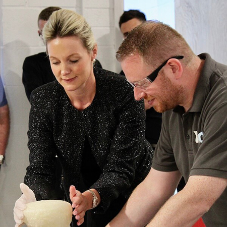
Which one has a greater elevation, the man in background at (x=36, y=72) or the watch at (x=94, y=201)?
the watch at (x=94, y=201)

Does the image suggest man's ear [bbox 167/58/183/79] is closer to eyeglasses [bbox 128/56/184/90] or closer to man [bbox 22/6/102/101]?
eyeglasses [bbox 128/56/184/90]

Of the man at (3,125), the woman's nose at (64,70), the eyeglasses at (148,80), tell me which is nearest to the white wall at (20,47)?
the man at (3,125)

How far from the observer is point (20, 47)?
9.43 feet

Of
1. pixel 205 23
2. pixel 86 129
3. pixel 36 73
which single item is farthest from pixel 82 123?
pixel 205 23

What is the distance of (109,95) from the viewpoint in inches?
68.2

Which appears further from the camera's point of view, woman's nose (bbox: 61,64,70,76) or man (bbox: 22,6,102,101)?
man (bbox: 22,6,102,101)

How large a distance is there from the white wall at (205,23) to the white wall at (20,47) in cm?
41

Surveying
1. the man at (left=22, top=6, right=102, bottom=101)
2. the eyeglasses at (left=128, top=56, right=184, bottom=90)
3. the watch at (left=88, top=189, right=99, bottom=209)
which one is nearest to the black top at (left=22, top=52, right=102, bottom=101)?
the man at (left=22, top=6, right=102, bottom=101)

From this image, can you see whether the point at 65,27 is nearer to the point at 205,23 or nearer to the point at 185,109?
the point at 185,109

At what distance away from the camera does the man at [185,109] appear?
1176mm

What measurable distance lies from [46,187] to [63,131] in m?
0.21

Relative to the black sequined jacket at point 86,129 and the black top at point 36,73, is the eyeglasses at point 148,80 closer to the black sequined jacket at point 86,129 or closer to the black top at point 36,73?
the black sequined jacket at point 86,129

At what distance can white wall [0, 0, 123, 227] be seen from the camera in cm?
286

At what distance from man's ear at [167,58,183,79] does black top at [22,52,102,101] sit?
149 centimetres
